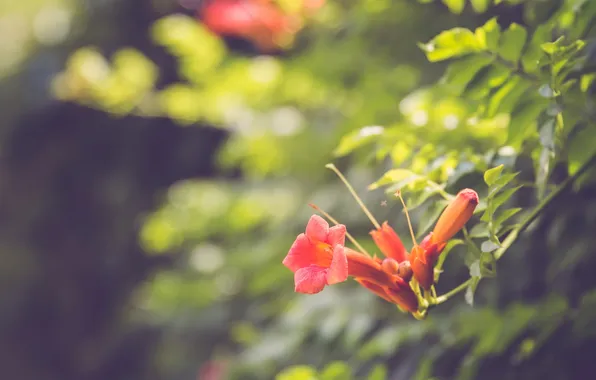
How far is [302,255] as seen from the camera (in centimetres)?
120

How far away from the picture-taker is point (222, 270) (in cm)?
348

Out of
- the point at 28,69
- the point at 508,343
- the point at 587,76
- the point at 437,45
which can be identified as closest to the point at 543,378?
the point at 508,343

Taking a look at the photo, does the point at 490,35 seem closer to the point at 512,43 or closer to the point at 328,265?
the point at 512,43

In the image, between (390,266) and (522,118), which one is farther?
(522,118)

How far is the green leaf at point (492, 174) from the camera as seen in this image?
113 centimetres

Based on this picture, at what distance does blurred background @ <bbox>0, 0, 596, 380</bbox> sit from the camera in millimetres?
1681

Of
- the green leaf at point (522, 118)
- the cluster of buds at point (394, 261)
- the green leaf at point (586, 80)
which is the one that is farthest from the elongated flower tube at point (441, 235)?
the green leaf at point (586, 80)

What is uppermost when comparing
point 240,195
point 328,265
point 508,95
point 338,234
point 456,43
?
point 456,43

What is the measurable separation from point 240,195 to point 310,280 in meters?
2.26

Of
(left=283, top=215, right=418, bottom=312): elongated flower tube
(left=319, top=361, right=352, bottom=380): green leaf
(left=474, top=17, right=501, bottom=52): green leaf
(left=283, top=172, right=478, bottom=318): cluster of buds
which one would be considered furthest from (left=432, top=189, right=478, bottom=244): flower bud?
(left=319, top=361, right=352, bottom=380): green leaf

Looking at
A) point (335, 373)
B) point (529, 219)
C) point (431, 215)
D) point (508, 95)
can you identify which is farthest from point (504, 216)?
point (335, 373)

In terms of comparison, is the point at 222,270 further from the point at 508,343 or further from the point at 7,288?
the point at 7,288

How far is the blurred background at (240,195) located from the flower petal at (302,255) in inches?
9.4

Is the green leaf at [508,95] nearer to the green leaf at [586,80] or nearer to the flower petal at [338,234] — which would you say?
the green leaf at [586,80]
